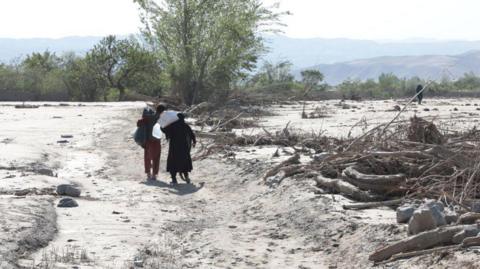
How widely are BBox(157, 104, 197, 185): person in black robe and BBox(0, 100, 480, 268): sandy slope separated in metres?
0.35

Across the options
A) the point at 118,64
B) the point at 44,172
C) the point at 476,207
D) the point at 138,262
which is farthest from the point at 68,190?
the point at 118,64

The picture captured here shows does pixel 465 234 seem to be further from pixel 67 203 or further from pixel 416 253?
pixel 67 203

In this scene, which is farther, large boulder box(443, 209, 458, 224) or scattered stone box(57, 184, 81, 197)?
scattered stone box(57, 184, 81, 197)

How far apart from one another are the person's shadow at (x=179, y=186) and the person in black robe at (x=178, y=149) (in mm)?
222

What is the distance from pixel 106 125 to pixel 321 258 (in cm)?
1987

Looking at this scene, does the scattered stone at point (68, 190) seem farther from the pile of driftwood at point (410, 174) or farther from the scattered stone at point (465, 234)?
the scattered stone at point (465, 234)

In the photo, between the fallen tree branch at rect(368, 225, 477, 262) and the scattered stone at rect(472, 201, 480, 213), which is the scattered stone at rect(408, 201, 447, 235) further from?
the scattered stone at rect(472, 201, 480, 213)

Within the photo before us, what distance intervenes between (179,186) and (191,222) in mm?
3018

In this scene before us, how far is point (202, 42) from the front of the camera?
3297 cm

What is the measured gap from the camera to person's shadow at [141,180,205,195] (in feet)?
38.5

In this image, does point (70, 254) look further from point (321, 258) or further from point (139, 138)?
point (139, 138)

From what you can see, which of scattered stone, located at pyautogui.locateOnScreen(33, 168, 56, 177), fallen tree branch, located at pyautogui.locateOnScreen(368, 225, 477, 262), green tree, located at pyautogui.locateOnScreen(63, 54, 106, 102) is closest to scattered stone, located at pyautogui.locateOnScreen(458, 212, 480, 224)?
fallen tree branch, located at pyautogui.locateOnScreen(368, 225, 477, 262)

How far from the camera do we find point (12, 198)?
930 cm

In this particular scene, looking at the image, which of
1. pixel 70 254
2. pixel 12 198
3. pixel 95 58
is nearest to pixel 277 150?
pixel 12 198
